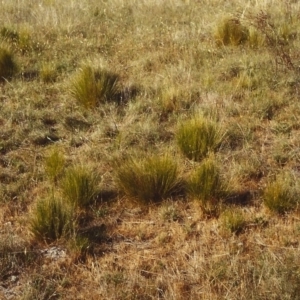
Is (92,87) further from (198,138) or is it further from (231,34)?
(231,34)

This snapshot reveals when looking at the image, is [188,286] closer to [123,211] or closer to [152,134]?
[123,211]

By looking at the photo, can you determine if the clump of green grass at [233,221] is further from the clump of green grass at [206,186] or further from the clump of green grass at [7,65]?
the clump of green grass at [7,65]

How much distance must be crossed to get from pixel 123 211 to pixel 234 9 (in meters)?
5.70

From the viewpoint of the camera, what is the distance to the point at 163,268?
3.61 metres

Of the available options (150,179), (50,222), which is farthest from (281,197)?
(50,222)

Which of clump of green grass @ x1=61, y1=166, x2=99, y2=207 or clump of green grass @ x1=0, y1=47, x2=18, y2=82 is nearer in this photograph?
clump of green grass @ x1=61, y1=166, x2=99, y2=207

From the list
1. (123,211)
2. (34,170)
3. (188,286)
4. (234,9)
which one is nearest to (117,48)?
(234,9)

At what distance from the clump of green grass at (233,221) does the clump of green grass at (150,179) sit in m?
0.55

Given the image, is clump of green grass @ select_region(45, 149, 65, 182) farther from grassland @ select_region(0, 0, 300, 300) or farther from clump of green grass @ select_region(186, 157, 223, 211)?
clump of green grass @ select_region(186, 157, 223, 211)

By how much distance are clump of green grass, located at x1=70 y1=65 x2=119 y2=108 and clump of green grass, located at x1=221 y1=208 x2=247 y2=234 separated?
2.44 meters

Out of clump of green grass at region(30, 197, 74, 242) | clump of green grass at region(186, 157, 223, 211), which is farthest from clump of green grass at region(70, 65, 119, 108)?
clump of green grass at region(30, 197, 74, 242)

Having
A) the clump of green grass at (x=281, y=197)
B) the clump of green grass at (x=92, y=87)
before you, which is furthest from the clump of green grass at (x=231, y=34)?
the clump of green grass at (x=281, y=197)

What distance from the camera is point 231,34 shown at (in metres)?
7.49

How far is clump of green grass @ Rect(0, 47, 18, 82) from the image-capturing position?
Answer: 6.69 metres
